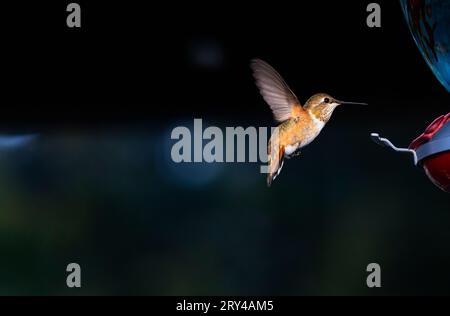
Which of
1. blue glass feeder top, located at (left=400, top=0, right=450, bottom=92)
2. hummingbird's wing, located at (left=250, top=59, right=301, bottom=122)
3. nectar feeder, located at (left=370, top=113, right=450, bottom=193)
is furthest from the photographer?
hummingbird's wing, located at (left=250, top=59, right=301, bottom=122)

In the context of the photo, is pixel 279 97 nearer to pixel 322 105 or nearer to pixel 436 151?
pixel 322 105

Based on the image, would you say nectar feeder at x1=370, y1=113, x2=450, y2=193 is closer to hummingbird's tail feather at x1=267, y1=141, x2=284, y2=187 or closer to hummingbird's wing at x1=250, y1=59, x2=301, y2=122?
hummingbird's wing at x1=250, y1=59, x2=301, y2=122

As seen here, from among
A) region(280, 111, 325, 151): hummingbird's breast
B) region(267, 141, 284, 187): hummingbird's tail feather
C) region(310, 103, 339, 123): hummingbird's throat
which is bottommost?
region(267, 141, 284, 187): hummingbird's tail feather

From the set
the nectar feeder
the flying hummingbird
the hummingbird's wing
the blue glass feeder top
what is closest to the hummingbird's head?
the flying hummingbird

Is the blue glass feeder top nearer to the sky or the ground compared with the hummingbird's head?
nearer to the ground

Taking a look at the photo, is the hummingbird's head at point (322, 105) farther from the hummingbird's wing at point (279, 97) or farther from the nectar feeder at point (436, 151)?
the nectar feeder at point (436, 151)

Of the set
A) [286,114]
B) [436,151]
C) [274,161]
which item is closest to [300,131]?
[286,114]

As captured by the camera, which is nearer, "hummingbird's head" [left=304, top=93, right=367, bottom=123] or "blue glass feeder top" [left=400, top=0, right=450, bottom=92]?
"blue glass feeder top" [left=400, top=0, right=450, bottom=92]

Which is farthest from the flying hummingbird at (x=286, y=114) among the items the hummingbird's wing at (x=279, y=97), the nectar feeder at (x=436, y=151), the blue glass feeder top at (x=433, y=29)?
the nectar feeder at (x=436, y=151)

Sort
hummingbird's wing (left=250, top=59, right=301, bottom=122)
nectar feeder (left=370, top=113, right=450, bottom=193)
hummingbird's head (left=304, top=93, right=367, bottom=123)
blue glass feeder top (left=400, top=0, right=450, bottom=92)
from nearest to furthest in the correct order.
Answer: nectar feeder (left=370, top=113, right=450, bottom=193)
blue glass feeder top (left=400, top=0, right=450, bottom=92)
hummingbird's wing (left=250, top=59, right=301, bottom=122)
hummingbird's head (left=304, top=93, right=367, bottom=123)
